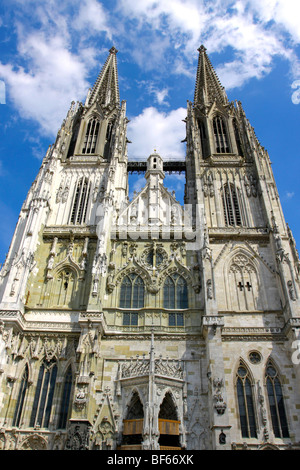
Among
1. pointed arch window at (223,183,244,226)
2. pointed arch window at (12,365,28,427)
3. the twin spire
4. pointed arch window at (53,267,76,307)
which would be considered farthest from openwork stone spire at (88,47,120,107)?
pointed arch window at (12,365,28,427)

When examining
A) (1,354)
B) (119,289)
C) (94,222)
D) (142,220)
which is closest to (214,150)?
(142,220)

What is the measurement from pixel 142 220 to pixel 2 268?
32.1ft

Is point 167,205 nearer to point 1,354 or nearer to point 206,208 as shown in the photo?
point 206,208

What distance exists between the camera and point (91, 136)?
3403 cm

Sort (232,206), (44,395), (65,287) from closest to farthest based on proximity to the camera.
Answer: (44,395)
(65,287)
(232,206)

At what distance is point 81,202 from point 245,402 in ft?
57.4

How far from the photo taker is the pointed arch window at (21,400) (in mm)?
18891

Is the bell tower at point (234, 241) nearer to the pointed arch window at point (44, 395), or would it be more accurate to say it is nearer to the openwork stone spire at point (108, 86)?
the pointed arch window at point (44, 395)

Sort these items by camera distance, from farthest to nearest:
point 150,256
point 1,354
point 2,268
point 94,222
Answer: point 94,222 → point 150,256 → point 2,268 → point 1,354

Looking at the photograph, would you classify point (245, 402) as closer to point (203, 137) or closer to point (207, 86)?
point (203, 137)

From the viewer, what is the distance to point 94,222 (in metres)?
26.8

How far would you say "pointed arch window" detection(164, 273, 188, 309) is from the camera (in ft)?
74.0

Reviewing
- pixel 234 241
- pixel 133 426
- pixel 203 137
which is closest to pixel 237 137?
pixel 203 137

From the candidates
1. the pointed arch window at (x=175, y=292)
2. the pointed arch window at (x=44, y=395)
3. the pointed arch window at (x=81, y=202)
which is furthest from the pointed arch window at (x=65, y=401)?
the pointed arch window at (x=81, y=202)
